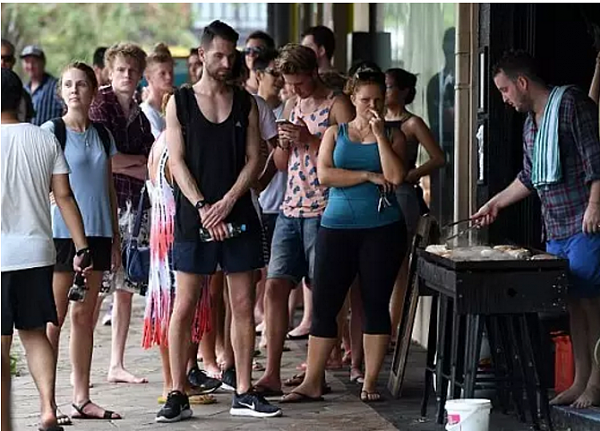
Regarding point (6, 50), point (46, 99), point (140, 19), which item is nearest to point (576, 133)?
point (6, 50)

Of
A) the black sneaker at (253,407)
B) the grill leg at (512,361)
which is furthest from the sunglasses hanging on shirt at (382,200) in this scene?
the black sneaker at (253,407)

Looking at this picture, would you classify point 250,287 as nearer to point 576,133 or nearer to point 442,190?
point 576,133

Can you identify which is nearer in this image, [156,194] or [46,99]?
[156,194]

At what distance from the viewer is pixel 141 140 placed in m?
8.84

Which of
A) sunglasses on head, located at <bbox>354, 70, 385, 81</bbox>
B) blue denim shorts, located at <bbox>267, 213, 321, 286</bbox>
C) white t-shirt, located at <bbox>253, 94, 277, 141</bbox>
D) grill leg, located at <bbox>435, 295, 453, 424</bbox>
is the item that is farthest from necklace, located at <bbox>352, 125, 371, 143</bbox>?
grill leg, located at <bbox>435, 295, 453, 424</bbox>

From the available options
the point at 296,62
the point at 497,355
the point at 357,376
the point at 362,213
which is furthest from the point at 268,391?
the point at 296,62

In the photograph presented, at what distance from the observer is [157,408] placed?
8.29 metres

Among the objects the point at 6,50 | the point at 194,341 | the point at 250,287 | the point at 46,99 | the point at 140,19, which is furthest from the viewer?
the point at 140,19

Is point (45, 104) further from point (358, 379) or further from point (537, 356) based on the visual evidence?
point (537, 356)

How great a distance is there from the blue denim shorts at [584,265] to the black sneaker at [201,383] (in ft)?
7.34

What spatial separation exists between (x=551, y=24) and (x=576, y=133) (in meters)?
1.49

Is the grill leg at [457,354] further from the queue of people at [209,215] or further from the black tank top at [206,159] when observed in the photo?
the black tank top at [206,159]

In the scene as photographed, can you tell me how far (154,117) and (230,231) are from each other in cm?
165

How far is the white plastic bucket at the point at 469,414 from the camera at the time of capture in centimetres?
676
